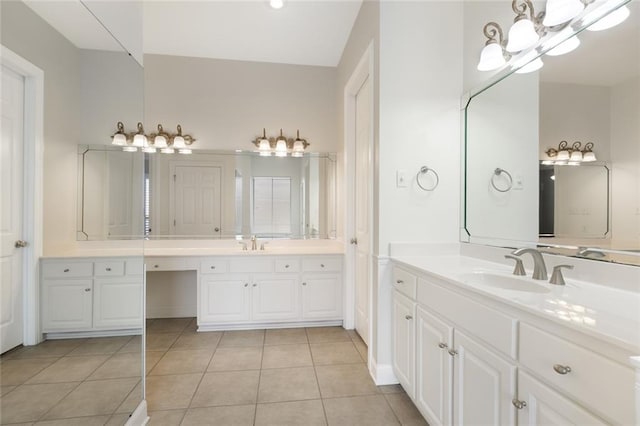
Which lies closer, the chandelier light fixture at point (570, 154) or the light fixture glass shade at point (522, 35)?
the chandelier light fixture at point (570, 154)

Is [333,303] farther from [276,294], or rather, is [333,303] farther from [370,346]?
[370,346]

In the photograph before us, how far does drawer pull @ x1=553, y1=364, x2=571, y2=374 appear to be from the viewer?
0.79m

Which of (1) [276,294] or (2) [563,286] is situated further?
(1) [276,294]

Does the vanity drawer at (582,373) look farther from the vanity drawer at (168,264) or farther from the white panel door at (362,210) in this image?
the vanity drawer at (168,264)

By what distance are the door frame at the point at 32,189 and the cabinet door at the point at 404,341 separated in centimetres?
175

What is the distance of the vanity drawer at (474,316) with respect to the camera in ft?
3.30

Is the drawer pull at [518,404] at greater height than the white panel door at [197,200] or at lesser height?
lesser

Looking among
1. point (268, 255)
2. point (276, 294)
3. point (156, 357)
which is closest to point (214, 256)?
point (268, 255)

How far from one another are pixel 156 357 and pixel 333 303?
5.36 feet

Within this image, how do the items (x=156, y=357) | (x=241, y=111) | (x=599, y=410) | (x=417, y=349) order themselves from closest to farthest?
(x=599, y=410), (x=417, y=349), (x=156, y=357), (x=241, y=111)

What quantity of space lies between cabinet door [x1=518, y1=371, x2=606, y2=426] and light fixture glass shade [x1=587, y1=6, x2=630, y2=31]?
140cm

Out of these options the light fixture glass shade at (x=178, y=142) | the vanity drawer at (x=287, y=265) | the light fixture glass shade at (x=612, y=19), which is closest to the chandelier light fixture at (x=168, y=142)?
the light fixture glass shade at (x=178, y=142)

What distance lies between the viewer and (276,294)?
9.84ft

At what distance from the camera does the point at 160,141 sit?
3.19m
